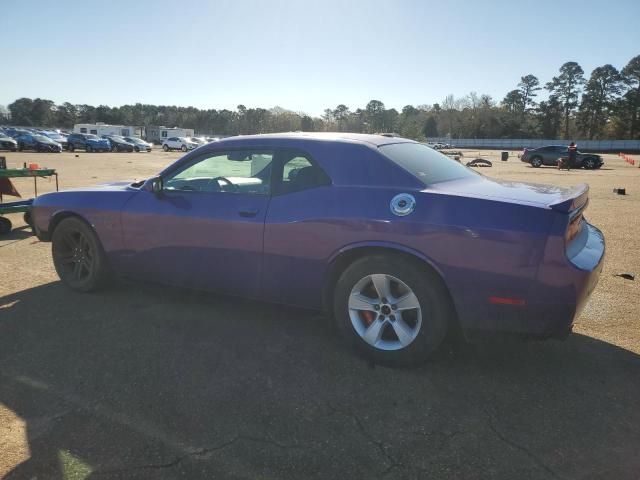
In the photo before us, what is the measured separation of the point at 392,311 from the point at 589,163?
30.1m

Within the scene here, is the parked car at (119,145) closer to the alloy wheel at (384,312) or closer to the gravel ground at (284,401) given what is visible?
the gravel ground at (284,401)

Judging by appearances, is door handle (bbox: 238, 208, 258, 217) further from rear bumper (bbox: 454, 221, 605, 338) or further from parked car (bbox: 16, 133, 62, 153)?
parked car (bbox: 16, 133, 62, 153)

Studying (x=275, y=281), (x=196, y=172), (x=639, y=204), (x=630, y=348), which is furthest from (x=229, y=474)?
(x=639, y=204)

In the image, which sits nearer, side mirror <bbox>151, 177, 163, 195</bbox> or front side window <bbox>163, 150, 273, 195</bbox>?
front side window <bbox>163, 150, 273, 195</bbox>

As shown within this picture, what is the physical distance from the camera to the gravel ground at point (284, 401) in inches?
94.5

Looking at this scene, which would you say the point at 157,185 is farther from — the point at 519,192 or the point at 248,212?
the point at 519,192

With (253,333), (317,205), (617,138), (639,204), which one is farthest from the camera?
(617,138)

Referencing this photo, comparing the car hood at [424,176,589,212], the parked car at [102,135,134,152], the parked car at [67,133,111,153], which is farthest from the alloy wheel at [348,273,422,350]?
the parked car at [102,135,134,152]

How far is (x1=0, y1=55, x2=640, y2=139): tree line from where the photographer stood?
285 ft

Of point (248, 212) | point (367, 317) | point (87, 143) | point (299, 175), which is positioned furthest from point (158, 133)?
point (367, 317)

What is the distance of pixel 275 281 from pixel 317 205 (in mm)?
686

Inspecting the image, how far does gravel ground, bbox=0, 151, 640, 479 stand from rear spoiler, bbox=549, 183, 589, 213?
96 cm

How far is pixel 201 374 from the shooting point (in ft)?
10.7

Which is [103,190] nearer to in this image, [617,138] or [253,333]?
[253,333]
